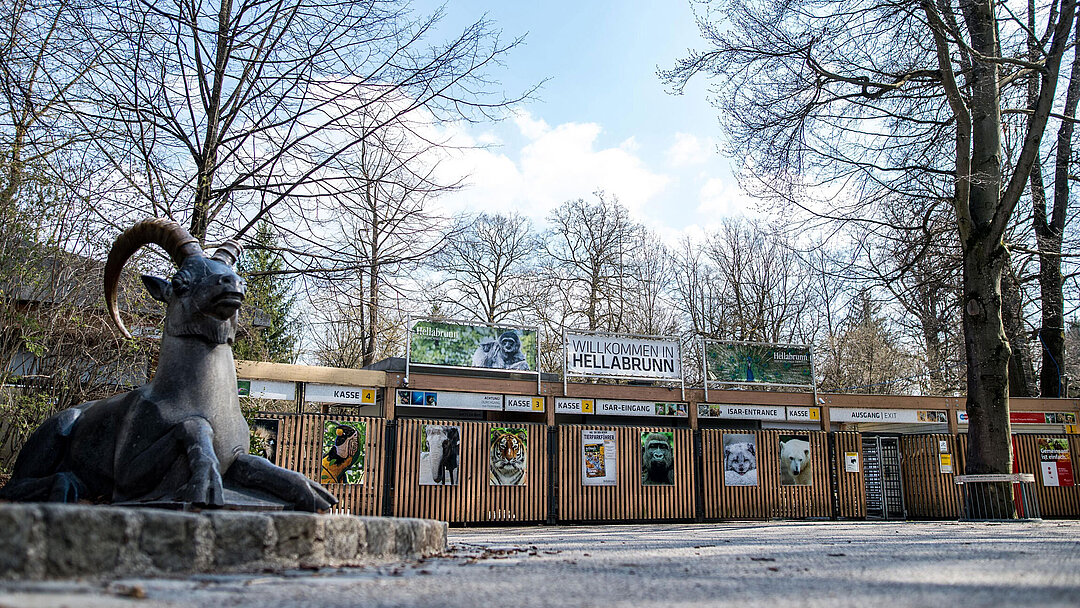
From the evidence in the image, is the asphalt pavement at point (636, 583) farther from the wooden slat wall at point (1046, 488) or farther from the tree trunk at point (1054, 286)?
the tree trunk at point (1054, 286)

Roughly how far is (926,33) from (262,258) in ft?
44.0

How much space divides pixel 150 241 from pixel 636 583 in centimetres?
444

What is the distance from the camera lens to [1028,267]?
905 inches

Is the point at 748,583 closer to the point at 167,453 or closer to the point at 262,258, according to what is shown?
the point at 167,453

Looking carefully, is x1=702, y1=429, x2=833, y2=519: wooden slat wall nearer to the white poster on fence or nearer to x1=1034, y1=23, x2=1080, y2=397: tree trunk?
the white poster on fence

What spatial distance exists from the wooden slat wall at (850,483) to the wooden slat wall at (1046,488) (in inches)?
133

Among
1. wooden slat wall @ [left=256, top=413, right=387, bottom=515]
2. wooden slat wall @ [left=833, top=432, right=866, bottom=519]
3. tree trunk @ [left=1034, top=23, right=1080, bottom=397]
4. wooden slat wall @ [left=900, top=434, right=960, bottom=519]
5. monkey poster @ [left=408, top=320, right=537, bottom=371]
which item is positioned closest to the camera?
wooden slat wall @ [left=256, top=413, right=387, bottom=515]

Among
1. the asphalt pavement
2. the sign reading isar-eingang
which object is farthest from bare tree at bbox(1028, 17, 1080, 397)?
the asphalt pavement

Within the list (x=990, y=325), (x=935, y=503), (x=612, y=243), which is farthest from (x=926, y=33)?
(x=612, y=243)

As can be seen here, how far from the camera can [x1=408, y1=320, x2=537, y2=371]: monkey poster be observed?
17875mm

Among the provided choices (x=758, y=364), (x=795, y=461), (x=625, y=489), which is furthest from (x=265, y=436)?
(x=758, y=364)

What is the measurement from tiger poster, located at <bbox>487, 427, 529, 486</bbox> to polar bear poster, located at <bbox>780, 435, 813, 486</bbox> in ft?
19.5

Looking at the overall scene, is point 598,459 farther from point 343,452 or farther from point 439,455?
point 343,452

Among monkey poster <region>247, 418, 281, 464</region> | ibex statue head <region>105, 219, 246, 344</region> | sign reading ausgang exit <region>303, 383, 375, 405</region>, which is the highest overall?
sign reading ausgang exit <region>303, 383, 375, 405</region>
